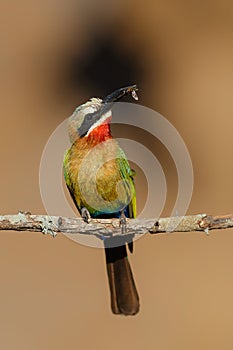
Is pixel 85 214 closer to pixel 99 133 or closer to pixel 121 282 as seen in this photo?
pixel 99 133

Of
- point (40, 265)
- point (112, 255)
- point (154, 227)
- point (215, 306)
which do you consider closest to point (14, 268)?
point (40, 265)

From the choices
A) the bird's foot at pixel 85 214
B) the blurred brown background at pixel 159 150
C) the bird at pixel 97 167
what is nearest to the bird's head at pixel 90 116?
the bird at pixel 97 167

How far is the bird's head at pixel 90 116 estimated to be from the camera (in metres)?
3.07

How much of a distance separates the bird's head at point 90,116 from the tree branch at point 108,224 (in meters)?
0.41

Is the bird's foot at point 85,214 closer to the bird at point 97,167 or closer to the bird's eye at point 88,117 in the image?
the bird at point 97,167

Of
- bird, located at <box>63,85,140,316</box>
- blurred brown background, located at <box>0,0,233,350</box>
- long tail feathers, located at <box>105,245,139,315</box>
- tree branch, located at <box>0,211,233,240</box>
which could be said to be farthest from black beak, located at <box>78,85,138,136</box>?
blurred brown background, located at <box>0,0,233,350</box>

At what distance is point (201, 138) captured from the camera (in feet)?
17.4

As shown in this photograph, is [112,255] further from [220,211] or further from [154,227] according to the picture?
[220,211]

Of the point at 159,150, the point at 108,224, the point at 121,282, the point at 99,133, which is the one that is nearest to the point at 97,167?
the point at 99,133

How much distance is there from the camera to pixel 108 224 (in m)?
2.91

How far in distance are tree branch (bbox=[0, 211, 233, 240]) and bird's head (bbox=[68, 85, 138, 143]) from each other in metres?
0.41

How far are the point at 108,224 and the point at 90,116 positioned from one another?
18.4 inches

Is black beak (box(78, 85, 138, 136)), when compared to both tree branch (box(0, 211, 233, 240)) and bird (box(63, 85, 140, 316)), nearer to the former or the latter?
bird (box(63, 85, 140, 316))

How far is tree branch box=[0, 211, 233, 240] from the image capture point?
272cm
